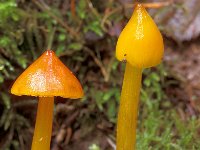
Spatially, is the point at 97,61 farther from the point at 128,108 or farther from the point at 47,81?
the point at 47,81

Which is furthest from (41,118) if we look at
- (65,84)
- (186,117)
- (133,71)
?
(186,117)

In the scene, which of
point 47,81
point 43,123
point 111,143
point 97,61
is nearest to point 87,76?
point 97,61

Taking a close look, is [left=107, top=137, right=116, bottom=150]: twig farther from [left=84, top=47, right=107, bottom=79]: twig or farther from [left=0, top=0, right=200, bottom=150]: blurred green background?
[left=84, top=47, right=107, bottom=79]: twig

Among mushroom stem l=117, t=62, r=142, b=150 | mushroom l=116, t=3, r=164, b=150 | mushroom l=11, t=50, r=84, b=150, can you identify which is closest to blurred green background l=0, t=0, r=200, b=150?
mushroom stem l=117, t=62, r=142, b=150

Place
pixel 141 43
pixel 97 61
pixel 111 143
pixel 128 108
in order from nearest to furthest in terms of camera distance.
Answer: pixel 141 43
pixel 128 108
pixel 111 143
pixel 97 61

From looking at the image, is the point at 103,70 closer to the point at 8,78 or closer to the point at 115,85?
the point at 115,85

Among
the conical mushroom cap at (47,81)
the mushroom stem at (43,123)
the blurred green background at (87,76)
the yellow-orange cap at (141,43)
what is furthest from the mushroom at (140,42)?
the blurred green background at (87,76)
